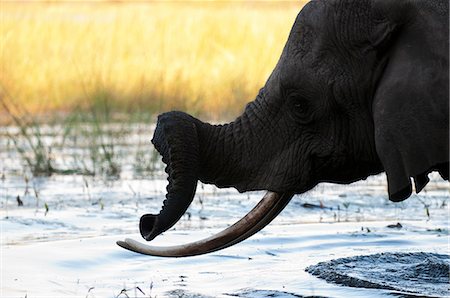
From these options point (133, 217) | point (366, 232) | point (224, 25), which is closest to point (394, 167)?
point (366, 232)

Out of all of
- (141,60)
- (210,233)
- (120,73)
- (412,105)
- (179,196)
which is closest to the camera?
(412,105)

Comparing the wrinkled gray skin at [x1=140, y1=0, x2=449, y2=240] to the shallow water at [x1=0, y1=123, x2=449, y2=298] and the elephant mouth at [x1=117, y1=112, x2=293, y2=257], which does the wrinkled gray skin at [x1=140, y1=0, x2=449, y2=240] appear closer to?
the elephant mouth at [x1=117, y1=112, x2=293, y2=257]

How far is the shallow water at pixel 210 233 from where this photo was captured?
19.4ft

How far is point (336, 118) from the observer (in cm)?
491

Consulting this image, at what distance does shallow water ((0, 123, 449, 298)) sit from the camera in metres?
5.91

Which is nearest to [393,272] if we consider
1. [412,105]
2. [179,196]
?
[179,196]

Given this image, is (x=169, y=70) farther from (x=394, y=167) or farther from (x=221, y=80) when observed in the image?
(x=394, y=167)

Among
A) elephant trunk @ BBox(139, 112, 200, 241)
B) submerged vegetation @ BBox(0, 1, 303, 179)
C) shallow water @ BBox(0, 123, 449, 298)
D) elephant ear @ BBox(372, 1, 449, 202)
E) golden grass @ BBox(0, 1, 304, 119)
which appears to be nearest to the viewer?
elephant ear @ BBox(372, 1, 449, 202)

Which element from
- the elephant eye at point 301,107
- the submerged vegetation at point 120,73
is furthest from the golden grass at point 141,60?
the elephant eye at point 301,107

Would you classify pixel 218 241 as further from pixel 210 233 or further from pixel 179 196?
pixel 210 233

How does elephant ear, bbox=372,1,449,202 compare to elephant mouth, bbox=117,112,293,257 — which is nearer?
elephant ear, bbox=372,1,449,202

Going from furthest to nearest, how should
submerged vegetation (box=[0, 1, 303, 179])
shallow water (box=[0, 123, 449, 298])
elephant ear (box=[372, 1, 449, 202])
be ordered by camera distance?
submerged vegetation (box=[0, 1, 303, 179])
shallow water (box=[0, 123, 449, 298])
elephant ear (box=[372, 1, 449, 202])

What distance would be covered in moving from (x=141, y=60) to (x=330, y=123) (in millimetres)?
11513

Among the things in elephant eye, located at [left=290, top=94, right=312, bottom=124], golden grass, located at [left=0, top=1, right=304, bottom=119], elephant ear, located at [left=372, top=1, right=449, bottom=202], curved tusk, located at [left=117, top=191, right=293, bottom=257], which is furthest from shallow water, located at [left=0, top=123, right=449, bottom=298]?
golden grass, located at [left=0, top=1, right=304, bottom=119]
